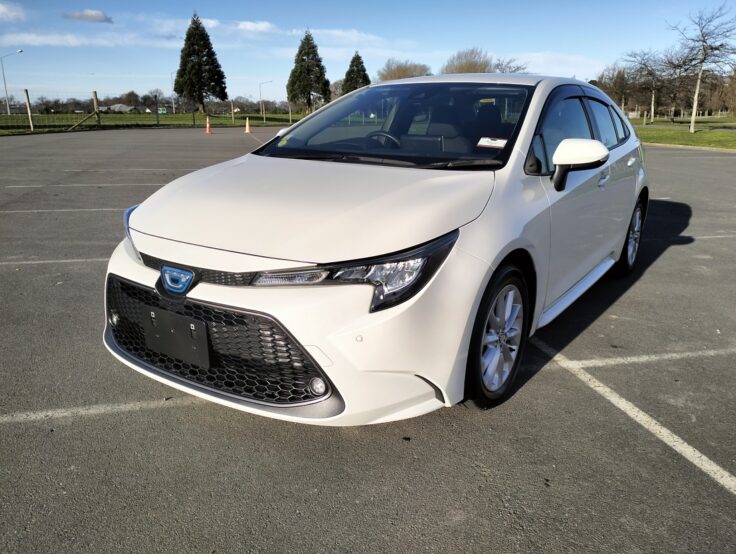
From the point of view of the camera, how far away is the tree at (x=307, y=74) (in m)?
77.3

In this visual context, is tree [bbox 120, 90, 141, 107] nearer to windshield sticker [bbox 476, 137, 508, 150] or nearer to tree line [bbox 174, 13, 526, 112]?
tree line [bbox 174, 13, 526, 112]

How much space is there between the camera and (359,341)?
2199mm

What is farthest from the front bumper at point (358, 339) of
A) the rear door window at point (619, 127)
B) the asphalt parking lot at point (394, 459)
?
the rear door window at point (619, 127)

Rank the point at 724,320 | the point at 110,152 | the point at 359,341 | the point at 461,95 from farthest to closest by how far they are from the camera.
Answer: the point at 110,152 → the point at 724,320 → the point at 461,95 → the point at 359,341

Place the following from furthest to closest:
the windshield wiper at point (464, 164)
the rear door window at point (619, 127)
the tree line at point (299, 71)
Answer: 1. the tree line at point (299, 71)
2. the rear door window at point (619, 127)
3. the windshield wiper at point (464, 164)

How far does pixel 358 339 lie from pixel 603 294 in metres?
3.35

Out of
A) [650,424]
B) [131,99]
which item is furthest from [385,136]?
[131,99]

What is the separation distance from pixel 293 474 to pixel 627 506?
52.6 inches

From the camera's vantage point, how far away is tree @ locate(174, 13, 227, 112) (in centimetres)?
7038

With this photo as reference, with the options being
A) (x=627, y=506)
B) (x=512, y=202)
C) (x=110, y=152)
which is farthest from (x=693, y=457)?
(x=110, y=152)

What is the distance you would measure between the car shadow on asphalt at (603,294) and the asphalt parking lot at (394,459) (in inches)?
1.2

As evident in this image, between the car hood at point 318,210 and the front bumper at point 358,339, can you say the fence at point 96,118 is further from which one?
the front bumper at point 358,339

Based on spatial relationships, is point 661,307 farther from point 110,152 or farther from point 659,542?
point 110,152

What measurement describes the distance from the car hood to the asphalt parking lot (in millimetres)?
936
